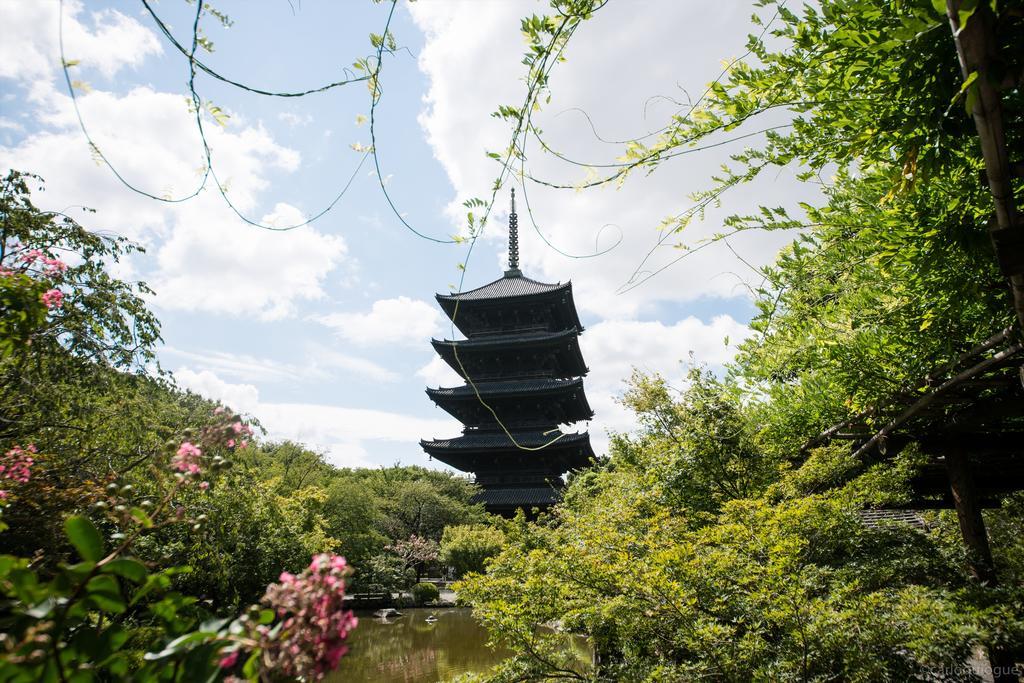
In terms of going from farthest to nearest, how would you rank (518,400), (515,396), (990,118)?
(518,400), (515,396), (990,118)

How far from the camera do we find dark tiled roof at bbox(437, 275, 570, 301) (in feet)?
70.8

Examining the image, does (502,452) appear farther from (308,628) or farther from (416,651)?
(308,628)

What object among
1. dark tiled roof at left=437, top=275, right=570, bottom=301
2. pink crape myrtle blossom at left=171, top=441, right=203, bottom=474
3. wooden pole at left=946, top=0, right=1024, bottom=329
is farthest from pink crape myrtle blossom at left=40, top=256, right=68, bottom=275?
dark tiled roof at left=437, top=275, right=570, bottom=301

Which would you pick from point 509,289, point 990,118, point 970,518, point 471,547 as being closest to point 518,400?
point 509,289

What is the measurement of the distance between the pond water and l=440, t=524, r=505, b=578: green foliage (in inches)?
67.1

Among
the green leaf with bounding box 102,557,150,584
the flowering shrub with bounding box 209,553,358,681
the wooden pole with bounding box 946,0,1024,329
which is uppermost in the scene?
the wooden pole with bounding box 946,0,1024,329

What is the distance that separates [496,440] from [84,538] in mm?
19937

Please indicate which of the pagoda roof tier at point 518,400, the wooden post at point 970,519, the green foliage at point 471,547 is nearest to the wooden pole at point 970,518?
the wooden post at point 970,519

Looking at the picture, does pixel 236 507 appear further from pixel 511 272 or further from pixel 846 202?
pixel 511 272

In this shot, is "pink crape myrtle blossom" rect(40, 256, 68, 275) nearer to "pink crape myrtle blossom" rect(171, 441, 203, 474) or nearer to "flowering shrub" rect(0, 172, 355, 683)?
"flowering shrub" rect(0, 172, 355, 683)

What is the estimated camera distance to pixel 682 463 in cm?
677

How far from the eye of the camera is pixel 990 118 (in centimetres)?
157

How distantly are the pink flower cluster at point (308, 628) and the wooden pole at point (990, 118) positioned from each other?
200cm

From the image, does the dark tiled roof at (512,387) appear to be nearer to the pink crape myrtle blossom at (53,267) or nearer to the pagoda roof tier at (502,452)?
the pagoda roof tier at (502,452)
